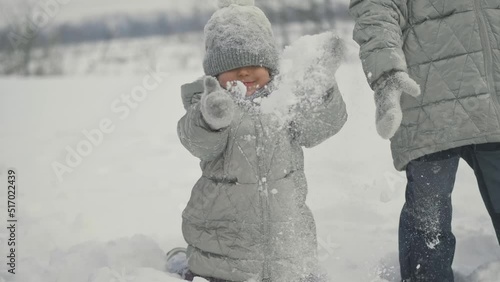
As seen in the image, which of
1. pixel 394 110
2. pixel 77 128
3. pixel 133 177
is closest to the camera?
pixel 394 110

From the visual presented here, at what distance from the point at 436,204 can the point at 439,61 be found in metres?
0.53

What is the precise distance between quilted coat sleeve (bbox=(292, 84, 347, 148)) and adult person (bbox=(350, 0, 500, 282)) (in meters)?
0.14

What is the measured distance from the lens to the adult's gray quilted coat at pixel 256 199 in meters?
2.02

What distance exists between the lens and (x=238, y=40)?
6.81 feet

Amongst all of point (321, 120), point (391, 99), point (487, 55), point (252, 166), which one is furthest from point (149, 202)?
point (487, 55)

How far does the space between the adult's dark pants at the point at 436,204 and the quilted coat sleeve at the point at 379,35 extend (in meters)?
0.39

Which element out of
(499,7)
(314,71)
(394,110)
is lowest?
(394,110)

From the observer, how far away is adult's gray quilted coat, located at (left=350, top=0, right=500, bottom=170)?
2.01 meters

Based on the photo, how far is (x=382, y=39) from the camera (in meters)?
2.03

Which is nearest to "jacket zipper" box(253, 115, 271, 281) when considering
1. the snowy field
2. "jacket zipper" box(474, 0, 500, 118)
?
the snowy field

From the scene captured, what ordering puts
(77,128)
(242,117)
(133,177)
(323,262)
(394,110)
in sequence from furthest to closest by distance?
1. (77,128)
2. (133,177)
3. (323,262)
4. (242,117)
5. (394,110)

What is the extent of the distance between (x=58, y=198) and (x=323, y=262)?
216 cm

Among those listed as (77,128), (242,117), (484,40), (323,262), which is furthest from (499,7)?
(77,128)

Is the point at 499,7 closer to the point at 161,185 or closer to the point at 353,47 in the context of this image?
the point at 353,47
